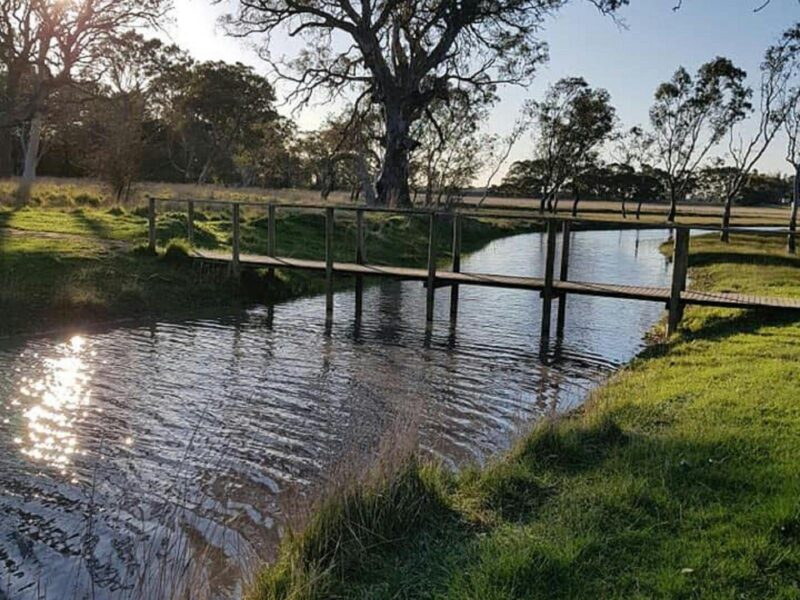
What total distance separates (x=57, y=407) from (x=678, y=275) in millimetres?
8560

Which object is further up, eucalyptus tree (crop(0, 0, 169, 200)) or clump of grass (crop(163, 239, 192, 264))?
Answer: eucalyptus tree (crop(0, 0, 169, 200))

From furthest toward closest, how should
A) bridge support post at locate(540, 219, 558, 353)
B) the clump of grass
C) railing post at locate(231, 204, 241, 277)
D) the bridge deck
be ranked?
the clump of grass < railing post at locate(231, 204, 241, 277) < bridge support post at locate(540, 219, 558, 353) < the bridge deck

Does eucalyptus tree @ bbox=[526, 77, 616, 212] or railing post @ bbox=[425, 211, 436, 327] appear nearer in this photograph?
railing post @ bbox=[425, 211, 436, 327]

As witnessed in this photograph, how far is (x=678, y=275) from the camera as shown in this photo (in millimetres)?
11219

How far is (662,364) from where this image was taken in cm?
902

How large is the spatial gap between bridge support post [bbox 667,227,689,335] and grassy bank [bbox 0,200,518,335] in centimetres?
769

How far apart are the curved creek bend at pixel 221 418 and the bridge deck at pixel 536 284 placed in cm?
82

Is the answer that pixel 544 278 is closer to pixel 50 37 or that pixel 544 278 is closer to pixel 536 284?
pixel 536 284

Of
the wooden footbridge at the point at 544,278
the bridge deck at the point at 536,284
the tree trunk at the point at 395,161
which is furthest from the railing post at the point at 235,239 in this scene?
the tree trunk at the point at 395,161

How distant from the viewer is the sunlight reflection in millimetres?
6301

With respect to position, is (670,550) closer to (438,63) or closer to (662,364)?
(662,364)

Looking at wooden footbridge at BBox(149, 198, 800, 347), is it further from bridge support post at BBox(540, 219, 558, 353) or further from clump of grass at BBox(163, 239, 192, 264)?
clump of grass at BBox(163, 239, 192, 264)

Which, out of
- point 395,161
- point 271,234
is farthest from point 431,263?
point 395,161

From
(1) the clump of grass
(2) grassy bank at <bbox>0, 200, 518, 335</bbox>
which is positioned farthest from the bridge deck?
(2) grassy bank at <bbox>0, 200, 518, 335</bbox>
